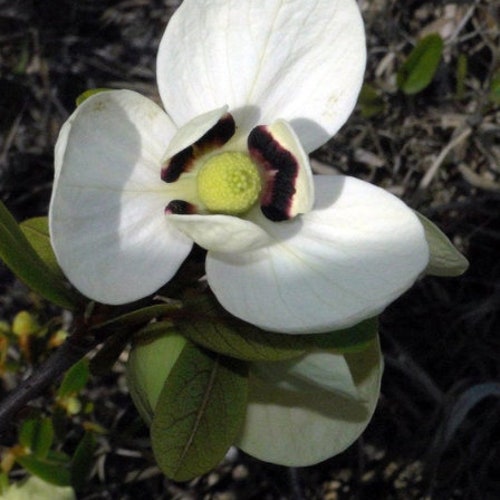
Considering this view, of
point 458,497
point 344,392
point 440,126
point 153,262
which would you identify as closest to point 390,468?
point 458,497

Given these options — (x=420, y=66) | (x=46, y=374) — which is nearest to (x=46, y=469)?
(x=46, y=374)

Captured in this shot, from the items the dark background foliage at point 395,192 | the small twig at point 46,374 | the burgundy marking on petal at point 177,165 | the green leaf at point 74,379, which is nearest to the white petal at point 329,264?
the burgundy marking on petal at point 177,165

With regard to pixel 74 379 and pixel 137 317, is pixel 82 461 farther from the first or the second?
pixel 137 317

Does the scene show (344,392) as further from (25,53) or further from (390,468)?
(25,53)

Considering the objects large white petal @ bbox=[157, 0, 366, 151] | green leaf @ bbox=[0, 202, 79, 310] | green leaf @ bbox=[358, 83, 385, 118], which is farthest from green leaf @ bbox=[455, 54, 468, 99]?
green leaf @ bbox=[0, 202, 79, 310]

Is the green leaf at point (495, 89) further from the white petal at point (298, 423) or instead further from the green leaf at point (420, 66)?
the white petal at point (298, 423)

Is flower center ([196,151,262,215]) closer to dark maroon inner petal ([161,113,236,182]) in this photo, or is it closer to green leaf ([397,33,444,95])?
dark maroon inner petal ([161,113,236,182])
